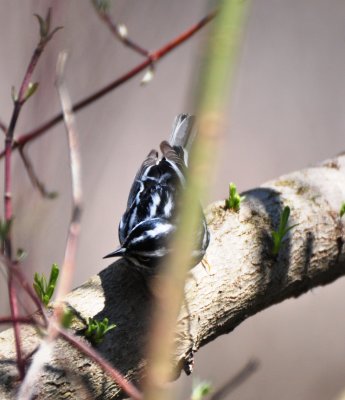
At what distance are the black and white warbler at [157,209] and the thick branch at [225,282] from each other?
100 mm

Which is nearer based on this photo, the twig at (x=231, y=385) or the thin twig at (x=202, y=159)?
the thin twig at (x=202, y=159)

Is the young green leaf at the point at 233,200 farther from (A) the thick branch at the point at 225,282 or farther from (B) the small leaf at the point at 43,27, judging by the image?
(B) the small leaf at the point at 43,27

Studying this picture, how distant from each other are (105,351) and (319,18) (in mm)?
4915

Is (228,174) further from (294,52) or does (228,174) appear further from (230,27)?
(230,27)

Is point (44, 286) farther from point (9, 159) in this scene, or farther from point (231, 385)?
point (231, 385)

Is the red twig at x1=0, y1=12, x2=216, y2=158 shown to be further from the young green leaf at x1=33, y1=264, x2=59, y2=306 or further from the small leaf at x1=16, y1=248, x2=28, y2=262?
the young green leaf at x1=33, y1=264, x2=59, y2=306

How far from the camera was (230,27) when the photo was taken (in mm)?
818

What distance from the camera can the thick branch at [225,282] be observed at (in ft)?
7.68

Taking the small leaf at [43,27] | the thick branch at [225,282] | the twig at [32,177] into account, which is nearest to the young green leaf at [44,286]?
the thick branch at [225,282]

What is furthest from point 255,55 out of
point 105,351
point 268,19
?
point 105,351

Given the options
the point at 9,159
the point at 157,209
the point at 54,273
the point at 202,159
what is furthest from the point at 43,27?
the point at 157,209

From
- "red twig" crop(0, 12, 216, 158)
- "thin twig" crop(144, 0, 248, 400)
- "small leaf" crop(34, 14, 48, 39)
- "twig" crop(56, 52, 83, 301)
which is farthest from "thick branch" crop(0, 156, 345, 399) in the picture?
"thin twig" crop(144, 0, 248, 400)

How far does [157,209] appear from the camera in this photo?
11.1 ft

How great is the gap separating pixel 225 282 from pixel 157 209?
0.72m
